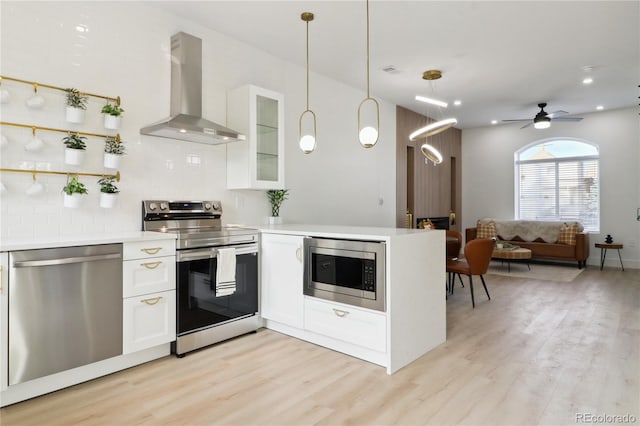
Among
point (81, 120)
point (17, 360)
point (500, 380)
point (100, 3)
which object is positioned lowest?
point (500, 380)

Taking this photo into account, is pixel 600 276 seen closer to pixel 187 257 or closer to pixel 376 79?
pixel 376 79

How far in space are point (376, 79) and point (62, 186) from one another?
4154 mm

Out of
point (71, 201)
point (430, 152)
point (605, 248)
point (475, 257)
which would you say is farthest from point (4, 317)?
point (605, 248)

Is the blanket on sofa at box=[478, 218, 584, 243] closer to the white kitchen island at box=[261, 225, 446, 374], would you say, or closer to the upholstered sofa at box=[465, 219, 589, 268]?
the upholstered sofa at box=[465, 219, 589, 268]

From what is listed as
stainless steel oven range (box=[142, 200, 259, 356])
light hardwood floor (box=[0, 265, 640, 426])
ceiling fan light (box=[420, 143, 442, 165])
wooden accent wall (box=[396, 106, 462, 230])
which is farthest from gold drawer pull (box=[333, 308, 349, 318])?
wooden accent wall (box=[396, 106, 462, 230])

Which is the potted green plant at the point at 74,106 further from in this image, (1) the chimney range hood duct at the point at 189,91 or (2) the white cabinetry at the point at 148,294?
(2) the white cabinetry at the point at 148,294

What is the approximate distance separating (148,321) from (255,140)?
1.95 m

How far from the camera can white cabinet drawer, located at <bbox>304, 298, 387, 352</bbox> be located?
2.81 meters

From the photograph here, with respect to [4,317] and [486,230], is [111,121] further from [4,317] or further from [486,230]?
[486,230]

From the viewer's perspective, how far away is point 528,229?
7.88 m

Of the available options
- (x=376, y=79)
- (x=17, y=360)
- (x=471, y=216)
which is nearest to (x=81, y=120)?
(x=17, y=360)

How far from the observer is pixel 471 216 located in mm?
9297

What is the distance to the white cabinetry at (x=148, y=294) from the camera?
272 cm

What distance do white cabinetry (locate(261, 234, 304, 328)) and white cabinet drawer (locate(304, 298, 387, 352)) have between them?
0.47 feet
